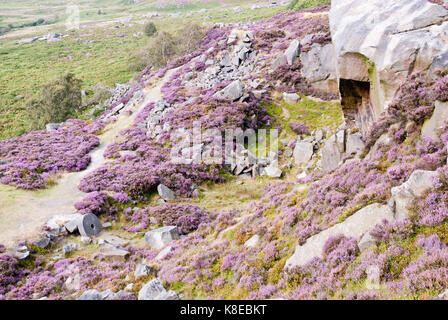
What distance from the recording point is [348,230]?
10344 millimetres

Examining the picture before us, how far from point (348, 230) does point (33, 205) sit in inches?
885

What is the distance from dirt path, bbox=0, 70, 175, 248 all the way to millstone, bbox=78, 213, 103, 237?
2670 millimetres

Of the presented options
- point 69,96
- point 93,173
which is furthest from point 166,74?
point 93,173

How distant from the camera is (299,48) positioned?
134ft

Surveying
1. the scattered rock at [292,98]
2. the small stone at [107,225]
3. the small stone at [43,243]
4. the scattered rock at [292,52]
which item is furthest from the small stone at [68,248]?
the scattered rock at [292,52]

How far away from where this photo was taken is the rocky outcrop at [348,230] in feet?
32.2

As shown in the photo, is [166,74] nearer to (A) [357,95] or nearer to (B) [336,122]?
(B) [336,122]

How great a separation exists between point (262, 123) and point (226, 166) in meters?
8.37

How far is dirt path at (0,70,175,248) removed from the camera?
18.7m

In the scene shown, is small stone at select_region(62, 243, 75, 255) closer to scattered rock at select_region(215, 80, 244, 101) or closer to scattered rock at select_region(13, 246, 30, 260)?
scattered rock at select_region(13, 246, 30, 260)

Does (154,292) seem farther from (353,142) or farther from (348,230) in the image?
(353,142)

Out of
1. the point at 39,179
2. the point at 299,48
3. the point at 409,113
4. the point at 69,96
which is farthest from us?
the point at 69,96

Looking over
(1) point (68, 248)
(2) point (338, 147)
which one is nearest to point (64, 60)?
(1) point (68, 248)
